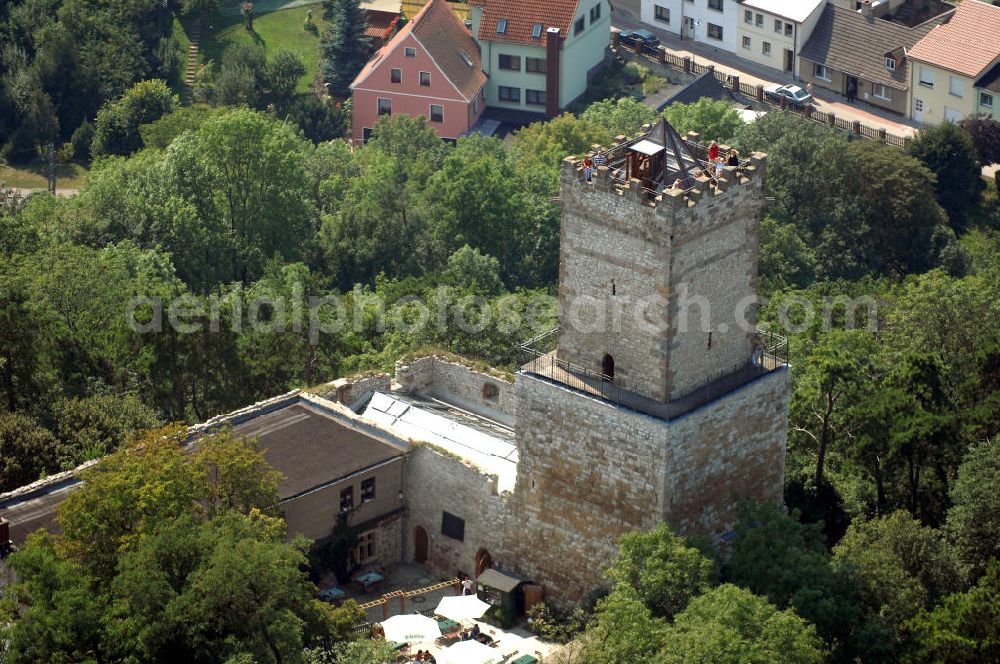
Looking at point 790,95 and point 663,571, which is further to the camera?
point 790,95

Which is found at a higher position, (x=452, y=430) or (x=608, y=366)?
(x=608, y=366)

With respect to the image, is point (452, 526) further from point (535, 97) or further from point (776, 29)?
point (776, 29)

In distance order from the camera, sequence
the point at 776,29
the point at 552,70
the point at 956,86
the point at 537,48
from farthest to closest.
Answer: the point at 776,29 → the point at 537,48 → the point at 552,70 → the point at 956,86

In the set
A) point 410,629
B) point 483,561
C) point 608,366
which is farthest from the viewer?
point 483,561

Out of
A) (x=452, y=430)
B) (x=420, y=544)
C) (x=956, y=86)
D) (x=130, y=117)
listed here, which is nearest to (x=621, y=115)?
(x=956, y=86)

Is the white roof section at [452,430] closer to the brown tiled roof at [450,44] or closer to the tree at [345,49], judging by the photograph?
the brown tiled roof at [450,44]

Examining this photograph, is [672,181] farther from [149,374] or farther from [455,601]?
[149,374]

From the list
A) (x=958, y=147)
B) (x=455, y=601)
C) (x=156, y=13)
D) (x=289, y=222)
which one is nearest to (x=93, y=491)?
(x=455, y=601)

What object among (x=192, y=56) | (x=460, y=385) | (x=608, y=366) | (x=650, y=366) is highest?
(x=650, y=366)
